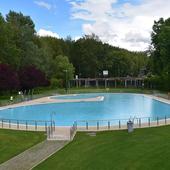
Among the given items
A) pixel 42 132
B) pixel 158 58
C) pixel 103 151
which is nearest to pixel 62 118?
pixel 42 132

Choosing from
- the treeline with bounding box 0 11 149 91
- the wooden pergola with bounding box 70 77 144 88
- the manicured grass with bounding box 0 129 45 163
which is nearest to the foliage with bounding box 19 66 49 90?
the treeline with bounding box 0 11 149 91

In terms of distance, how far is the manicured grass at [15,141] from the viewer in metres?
19.0

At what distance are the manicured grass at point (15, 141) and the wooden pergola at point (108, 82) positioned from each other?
72504 mm

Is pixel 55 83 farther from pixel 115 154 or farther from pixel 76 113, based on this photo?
pixel 115 154

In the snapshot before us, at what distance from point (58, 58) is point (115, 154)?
7258 centimetres

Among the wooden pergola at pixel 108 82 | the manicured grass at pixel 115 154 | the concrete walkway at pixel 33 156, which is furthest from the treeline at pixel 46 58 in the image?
the manicured grass at pixel 115 154

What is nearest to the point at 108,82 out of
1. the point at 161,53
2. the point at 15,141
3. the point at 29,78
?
the point at 161,53

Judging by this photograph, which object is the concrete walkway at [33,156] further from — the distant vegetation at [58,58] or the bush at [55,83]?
the bush at [55,83]

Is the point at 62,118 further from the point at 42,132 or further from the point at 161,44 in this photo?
the point at 161,44

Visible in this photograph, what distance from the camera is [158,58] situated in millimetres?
70625

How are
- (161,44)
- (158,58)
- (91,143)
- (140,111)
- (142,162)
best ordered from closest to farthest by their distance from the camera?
(142,162), (91,143), (140,111), (161,44), (158,58)

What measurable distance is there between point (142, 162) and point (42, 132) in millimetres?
→ 11557

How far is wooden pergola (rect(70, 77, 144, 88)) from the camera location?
97.9 meters

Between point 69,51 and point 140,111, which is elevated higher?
point 69,51
